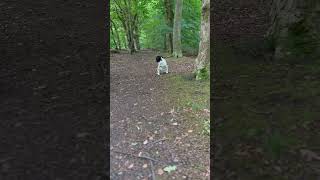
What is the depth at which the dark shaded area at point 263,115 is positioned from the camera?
13.5 feet

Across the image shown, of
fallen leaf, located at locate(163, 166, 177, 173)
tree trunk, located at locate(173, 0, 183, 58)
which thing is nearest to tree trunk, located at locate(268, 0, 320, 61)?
fallen leaf, located at locate(163, 166, 177, 173)

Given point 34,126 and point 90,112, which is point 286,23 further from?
point 34,126

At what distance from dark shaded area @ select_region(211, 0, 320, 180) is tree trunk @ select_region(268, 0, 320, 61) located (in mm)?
202

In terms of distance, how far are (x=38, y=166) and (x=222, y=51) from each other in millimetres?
4655

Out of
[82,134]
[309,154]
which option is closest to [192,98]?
[82,134]

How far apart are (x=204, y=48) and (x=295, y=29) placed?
3104mm

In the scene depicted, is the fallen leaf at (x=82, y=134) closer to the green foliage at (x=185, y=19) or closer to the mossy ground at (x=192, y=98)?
the mossy ground at (x=192, y=98)

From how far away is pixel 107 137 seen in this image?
17.5ft

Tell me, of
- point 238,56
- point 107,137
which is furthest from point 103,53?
point 107,137

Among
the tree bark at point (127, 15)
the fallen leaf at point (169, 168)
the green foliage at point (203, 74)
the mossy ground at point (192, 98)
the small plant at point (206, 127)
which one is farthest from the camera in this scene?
the tree bark at point (127, 15)

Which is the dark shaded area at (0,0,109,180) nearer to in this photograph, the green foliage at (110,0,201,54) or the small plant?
the small plant

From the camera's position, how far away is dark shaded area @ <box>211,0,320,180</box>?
13.5 feet

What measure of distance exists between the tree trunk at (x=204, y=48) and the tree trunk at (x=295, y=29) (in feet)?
8.45

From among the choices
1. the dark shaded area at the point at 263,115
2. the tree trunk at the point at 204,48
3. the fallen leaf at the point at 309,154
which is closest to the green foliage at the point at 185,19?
the tree trunk at the point at 204,48
